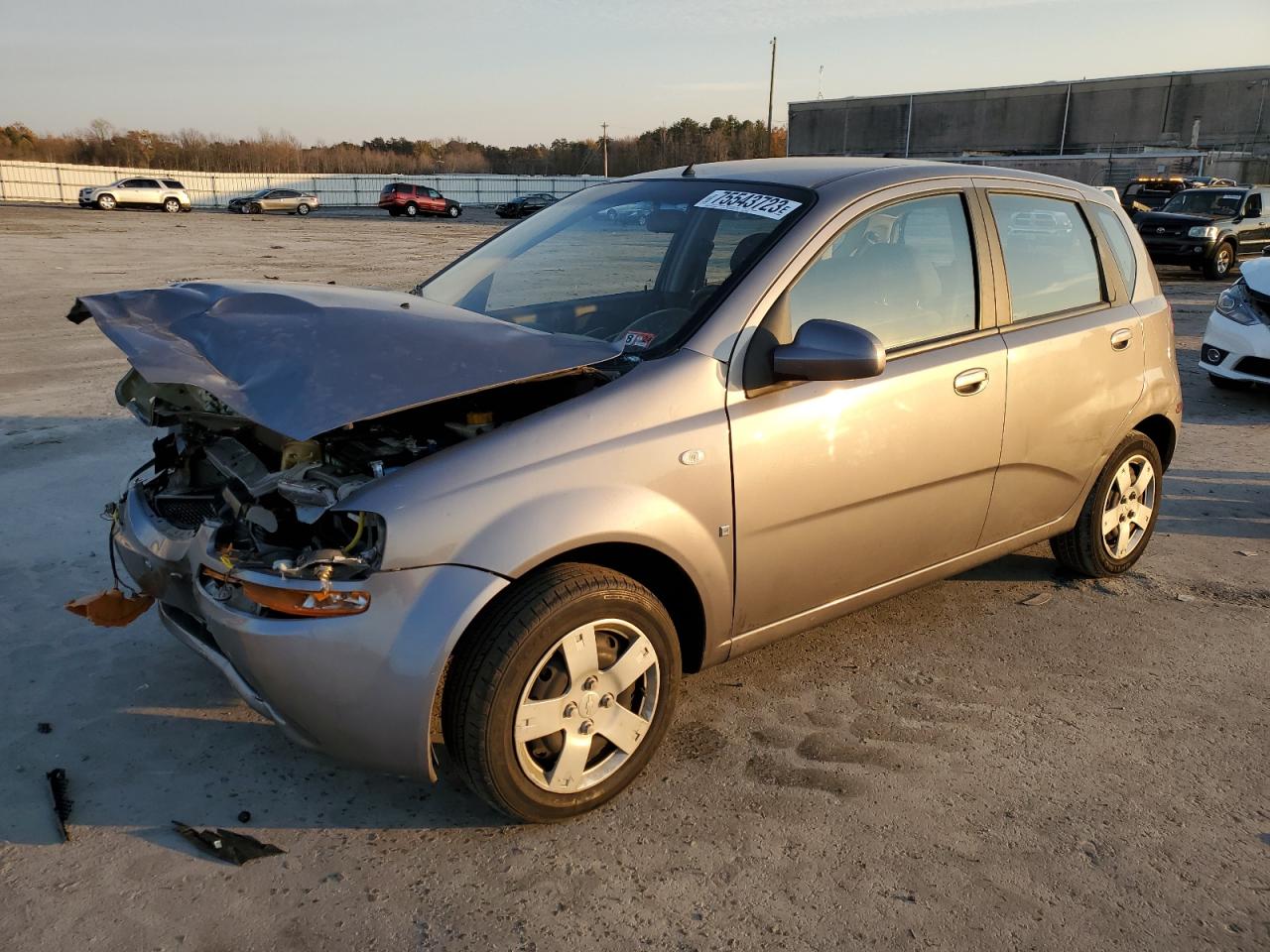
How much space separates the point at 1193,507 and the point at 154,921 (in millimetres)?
5604

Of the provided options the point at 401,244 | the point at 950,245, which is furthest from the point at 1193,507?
the point at 401,244

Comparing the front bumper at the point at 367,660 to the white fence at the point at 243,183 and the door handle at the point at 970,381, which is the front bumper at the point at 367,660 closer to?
the door handle at the point at 970,381

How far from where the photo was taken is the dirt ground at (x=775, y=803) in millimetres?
2438

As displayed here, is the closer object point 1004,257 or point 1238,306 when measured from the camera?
point 1004,257

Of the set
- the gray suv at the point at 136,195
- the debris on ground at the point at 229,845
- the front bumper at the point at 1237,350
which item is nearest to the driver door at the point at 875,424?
the debris on ground at the point at 229,845

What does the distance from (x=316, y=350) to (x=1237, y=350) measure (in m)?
8.04

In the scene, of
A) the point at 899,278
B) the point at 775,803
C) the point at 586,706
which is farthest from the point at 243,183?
the point at 775,803

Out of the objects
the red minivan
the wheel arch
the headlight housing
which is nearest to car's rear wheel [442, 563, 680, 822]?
the wheel arch

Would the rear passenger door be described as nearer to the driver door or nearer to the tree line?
the driver door

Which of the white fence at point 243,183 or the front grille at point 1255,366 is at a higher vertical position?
the white fence at point 243,183

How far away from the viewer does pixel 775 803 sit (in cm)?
291

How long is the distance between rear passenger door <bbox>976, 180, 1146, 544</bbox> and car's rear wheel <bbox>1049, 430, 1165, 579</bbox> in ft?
0.60

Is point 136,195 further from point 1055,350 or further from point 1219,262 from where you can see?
point 1055,350

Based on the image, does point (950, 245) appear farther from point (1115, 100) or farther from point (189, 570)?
point (1115, 100)
